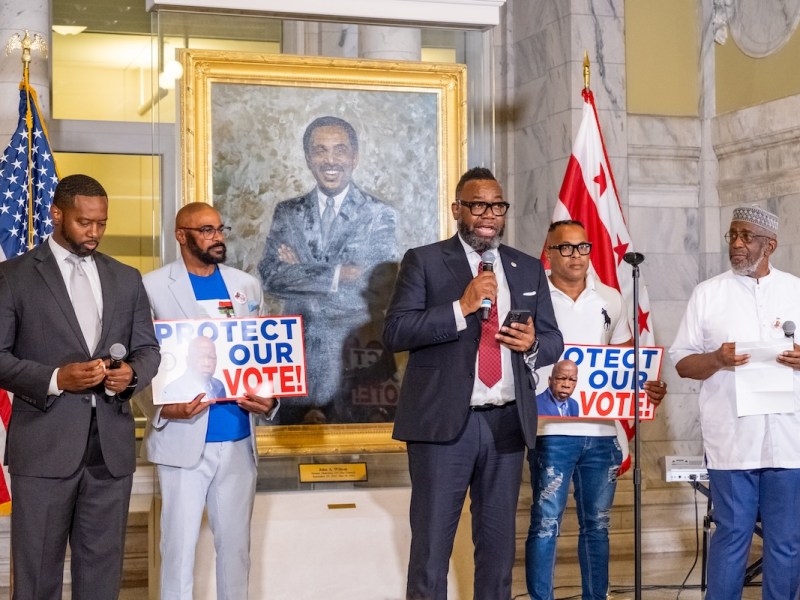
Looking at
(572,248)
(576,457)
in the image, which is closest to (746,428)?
(576,457)

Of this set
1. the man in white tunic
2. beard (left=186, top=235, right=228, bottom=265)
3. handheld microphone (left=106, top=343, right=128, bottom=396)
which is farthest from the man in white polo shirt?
handheld microphone (left=106, top=343, right=128, bottom=396)

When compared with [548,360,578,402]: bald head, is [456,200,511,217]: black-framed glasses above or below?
above

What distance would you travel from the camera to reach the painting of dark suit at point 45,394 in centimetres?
428

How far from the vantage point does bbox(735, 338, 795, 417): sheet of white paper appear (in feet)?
16.5

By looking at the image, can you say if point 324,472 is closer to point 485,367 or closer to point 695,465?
point 485,367

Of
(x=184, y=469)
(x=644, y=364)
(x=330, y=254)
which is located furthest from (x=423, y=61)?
(x=184, y=469)

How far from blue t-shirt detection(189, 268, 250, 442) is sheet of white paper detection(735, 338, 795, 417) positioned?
2.21 meters

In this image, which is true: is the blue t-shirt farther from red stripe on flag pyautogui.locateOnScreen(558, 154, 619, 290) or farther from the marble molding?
the marble molding

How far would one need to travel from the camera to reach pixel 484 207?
472cm

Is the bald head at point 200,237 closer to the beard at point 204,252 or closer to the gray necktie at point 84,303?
the beard at point 204,252

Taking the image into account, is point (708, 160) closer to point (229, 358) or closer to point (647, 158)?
point (647, 158)

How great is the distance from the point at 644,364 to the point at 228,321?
2.12 m

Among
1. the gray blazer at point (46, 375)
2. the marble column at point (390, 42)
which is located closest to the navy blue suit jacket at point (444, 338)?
the gray blazer at point (46, 375)

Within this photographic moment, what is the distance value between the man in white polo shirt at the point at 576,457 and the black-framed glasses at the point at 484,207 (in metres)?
0.98
